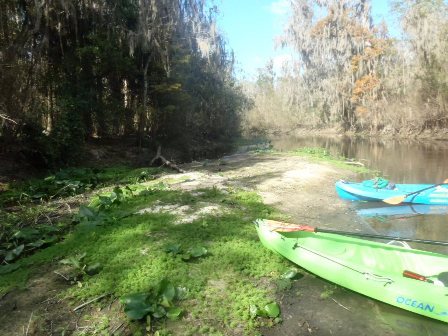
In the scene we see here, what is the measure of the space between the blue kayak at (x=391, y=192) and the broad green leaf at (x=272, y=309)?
249 inches

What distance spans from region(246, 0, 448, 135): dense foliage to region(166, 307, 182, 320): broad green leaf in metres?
29.8

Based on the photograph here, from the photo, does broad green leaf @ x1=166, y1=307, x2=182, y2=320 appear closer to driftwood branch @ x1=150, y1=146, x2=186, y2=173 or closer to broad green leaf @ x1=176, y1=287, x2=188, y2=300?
broad green leaf @ x1=176, y1=287, x2=188, y2=300

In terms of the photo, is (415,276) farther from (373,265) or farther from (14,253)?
(14,253)

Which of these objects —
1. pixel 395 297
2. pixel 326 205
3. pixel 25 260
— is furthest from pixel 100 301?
pixel 326 205

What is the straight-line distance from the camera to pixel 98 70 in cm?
1728

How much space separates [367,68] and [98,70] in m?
27.7

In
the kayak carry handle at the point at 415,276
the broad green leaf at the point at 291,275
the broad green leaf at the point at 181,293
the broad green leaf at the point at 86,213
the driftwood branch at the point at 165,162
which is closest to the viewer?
the broad green leaf at the point at 181,293

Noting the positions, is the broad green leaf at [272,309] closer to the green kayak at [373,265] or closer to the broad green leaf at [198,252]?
the green kayak at [373,265]

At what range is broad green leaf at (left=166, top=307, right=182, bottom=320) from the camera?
4.21 m

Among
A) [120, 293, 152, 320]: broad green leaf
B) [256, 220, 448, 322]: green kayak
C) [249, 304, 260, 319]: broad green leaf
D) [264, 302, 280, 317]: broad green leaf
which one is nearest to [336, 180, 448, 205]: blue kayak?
[256, 220, 448, 322]: green kayak

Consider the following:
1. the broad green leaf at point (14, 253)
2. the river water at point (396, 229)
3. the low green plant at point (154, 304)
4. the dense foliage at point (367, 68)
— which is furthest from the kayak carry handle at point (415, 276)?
the dense foliage at point (367, 68)

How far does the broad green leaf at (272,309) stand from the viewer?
4.35 metres

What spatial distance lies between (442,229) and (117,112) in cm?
1513

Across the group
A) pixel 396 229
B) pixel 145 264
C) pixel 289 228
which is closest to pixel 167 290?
pixel 145 264
